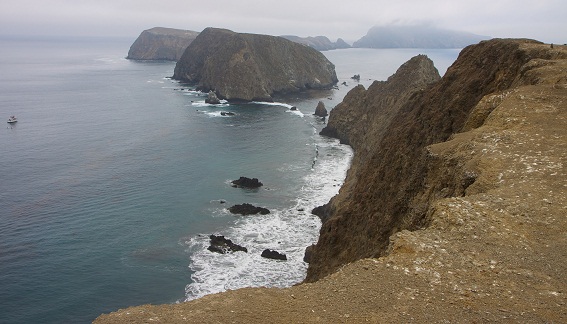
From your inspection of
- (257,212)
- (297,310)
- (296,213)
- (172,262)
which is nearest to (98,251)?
(172,262)

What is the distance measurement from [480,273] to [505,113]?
1234 centimetres

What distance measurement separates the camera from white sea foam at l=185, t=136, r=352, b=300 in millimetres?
37969

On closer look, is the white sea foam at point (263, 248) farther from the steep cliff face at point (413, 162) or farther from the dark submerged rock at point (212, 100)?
the dark submerged rock at point (212, 100)

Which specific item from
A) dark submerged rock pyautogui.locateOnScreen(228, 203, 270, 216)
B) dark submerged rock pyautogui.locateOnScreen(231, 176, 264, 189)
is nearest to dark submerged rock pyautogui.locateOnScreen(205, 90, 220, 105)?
dark submerged rock pyautogui.locateOnScreen(231, 176, 264, 189)

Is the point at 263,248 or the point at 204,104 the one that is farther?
the point at 204,104

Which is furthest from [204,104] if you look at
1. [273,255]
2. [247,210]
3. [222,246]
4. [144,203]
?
[273,255]

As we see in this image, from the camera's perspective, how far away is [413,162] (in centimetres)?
Result: 2953

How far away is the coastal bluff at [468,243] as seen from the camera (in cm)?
1140

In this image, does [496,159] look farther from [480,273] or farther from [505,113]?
[480,273]

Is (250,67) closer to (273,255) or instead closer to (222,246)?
(222,246)

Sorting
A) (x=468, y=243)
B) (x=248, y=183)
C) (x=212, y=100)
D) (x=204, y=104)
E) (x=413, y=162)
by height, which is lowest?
(x=248, y=183)

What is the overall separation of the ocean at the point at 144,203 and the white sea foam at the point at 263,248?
0.13 metres

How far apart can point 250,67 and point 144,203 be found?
97336 mm

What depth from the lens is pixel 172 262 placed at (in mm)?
40969
